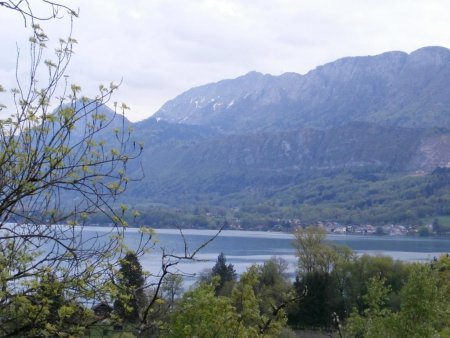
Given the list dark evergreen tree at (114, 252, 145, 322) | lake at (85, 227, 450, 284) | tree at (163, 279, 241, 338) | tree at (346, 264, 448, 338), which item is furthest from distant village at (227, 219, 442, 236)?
dark evergreen tree at (114, 252, 145, 322)

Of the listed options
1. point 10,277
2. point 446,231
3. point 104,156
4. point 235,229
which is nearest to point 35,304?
point 10,277

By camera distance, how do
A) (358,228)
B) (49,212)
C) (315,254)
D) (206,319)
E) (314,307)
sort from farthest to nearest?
(358,228) → (315,254) → (314,307) → (206,319) → (49,212)

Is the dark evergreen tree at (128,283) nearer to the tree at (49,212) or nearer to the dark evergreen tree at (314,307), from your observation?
the tree at (49,212)

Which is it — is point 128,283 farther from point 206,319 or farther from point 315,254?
point 315,254

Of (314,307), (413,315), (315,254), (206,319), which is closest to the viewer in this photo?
(206,319)

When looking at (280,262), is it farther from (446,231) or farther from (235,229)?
(235,229)

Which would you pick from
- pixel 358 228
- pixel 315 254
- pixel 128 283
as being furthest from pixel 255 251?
pixel 128 283

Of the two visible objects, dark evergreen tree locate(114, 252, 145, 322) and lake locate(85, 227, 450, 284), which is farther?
lake locate(85, 227, 450, 284)

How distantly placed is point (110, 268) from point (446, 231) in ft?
555

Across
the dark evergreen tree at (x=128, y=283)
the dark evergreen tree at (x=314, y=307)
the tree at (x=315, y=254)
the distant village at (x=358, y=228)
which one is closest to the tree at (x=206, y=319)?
the dark evergreen tree at (x=128, y=283)

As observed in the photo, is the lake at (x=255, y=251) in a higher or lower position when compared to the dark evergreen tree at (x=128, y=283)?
lower

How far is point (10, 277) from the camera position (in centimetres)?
470

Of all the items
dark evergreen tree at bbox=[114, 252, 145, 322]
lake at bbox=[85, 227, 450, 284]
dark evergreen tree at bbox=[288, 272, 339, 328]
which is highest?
dark evergreen tree at bbox=[114, 252, 145, 322]

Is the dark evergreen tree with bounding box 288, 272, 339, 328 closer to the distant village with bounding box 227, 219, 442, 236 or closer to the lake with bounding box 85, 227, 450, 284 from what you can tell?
the lake with bounding box 85, 227, 450, 284
